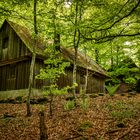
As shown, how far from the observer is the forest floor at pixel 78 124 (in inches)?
349

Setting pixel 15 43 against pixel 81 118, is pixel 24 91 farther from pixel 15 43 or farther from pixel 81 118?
pixel 81 118

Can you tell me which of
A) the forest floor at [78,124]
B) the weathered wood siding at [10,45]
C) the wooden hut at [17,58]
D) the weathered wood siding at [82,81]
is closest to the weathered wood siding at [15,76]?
the wooden hut at [17,58]

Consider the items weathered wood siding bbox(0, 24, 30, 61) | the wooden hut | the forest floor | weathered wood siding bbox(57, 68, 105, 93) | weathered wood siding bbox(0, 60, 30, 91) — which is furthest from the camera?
weathered wood siding bbox(57, 68, 105, 93)

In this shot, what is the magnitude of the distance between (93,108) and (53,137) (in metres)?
4.56

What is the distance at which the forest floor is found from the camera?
8.86 metres

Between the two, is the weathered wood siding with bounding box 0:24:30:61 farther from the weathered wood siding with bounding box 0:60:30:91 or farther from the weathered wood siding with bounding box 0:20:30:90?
the weathered wood siding with bounding box 0:60:30:91

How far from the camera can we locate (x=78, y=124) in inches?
415

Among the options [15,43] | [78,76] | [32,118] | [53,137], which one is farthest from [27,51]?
[53,137]

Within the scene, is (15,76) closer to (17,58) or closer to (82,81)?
(17,58)

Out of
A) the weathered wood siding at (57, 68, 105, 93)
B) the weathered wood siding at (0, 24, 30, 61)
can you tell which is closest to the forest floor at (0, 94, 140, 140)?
the weathered wood siding at (0, 24, 30, 61)

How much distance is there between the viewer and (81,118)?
1148 cm

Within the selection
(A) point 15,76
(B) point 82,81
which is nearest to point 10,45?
(A) point 15,76

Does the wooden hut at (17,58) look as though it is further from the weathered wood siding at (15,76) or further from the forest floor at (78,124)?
the forest floor at (78,124)

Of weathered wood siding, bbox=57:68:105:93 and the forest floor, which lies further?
weathered wood siding, bbox=57:68:105:93
